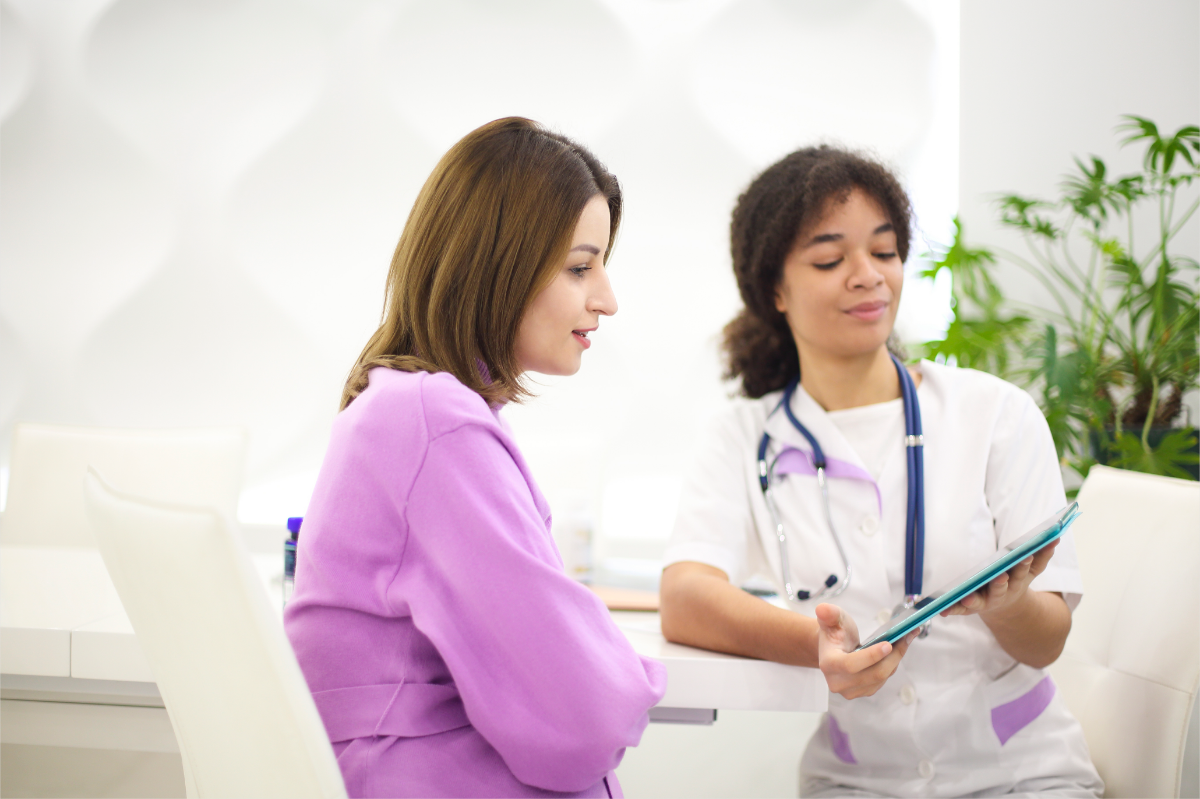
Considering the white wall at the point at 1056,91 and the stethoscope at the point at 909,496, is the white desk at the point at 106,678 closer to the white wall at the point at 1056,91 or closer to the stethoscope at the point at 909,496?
the stethoscope at the point at 909,496

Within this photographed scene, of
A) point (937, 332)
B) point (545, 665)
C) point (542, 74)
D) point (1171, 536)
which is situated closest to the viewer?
point (545, 665)

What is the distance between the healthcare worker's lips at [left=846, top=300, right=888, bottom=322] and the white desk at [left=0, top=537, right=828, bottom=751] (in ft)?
2.08

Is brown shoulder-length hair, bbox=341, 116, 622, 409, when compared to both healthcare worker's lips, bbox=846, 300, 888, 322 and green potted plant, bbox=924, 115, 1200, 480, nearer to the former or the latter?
healthcare worker's lips, bbox=846, 300, 888, 322

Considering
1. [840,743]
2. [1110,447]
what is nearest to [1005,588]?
[840,743]

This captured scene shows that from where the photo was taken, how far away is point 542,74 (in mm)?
3957

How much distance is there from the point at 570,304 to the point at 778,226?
64cm

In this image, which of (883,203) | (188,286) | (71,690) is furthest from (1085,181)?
(188,286)

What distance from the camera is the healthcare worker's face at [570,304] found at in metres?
1.11

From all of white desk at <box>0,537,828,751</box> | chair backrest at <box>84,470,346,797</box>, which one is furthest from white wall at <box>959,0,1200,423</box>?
chair backrest at <box>84,470,346,797</box>

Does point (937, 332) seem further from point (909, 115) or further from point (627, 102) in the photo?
point (627, 102)

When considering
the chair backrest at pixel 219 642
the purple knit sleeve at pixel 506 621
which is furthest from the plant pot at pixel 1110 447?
the chair backrest at pixel 219 642

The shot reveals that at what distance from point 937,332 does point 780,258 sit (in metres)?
A: 2.35

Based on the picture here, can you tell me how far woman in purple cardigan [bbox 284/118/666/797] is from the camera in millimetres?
857

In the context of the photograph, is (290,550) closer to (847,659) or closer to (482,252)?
(482,252)
